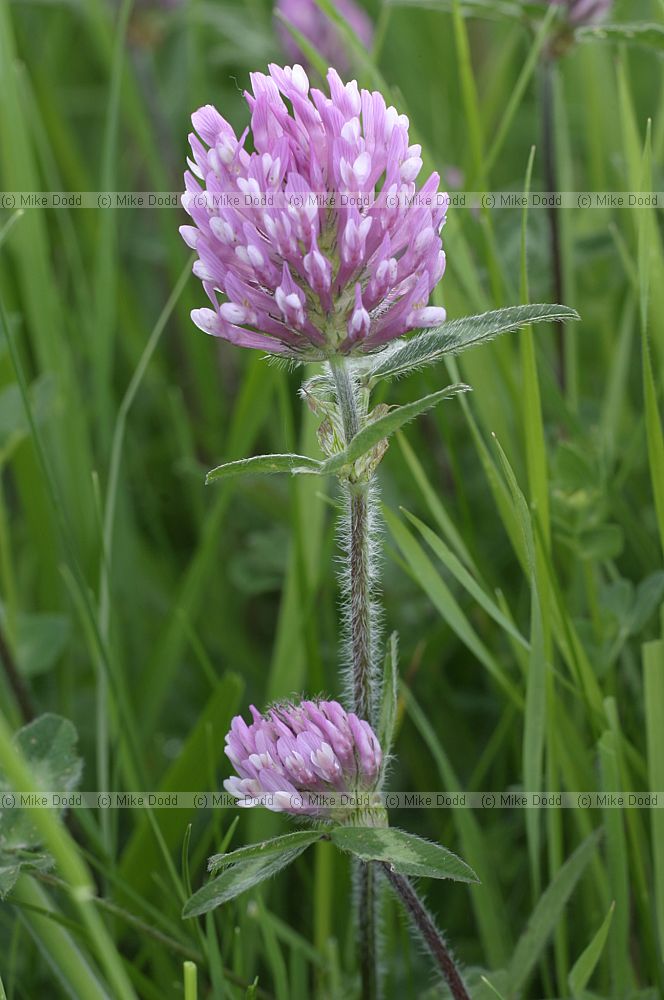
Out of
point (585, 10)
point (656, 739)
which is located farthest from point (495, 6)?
point (656, 739)

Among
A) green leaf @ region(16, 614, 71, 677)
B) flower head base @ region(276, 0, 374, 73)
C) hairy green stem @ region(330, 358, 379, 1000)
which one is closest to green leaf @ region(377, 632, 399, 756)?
hairy green stem @ region(330, 358, 379, 1000)

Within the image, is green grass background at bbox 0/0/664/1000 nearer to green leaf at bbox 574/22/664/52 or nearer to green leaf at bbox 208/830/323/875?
green leaf at bbox 574/22/664/52

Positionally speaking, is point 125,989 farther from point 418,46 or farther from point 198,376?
point 418,46

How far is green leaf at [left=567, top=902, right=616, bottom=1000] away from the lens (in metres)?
1.30

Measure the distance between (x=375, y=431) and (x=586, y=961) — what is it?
0.67m

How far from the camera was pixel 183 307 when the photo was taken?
9.79 feet

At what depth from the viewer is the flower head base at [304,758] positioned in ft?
4.06

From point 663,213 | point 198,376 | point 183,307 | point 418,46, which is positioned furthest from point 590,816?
point 418,46

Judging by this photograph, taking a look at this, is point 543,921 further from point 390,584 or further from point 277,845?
point 390,584

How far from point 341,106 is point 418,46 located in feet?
8.13

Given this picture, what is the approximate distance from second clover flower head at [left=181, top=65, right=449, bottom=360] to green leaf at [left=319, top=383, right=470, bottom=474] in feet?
0.34

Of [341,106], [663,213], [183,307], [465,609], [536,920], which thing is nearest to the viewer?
[341,106]

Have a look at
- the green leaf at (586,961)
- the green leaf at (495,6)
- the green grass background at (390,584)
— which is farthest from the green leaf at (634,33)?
the green leaf at (586,961)

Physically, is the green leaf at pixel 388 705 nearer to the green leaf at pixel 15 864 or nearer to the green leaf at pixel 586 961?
the green leaf at pixel 586 961
